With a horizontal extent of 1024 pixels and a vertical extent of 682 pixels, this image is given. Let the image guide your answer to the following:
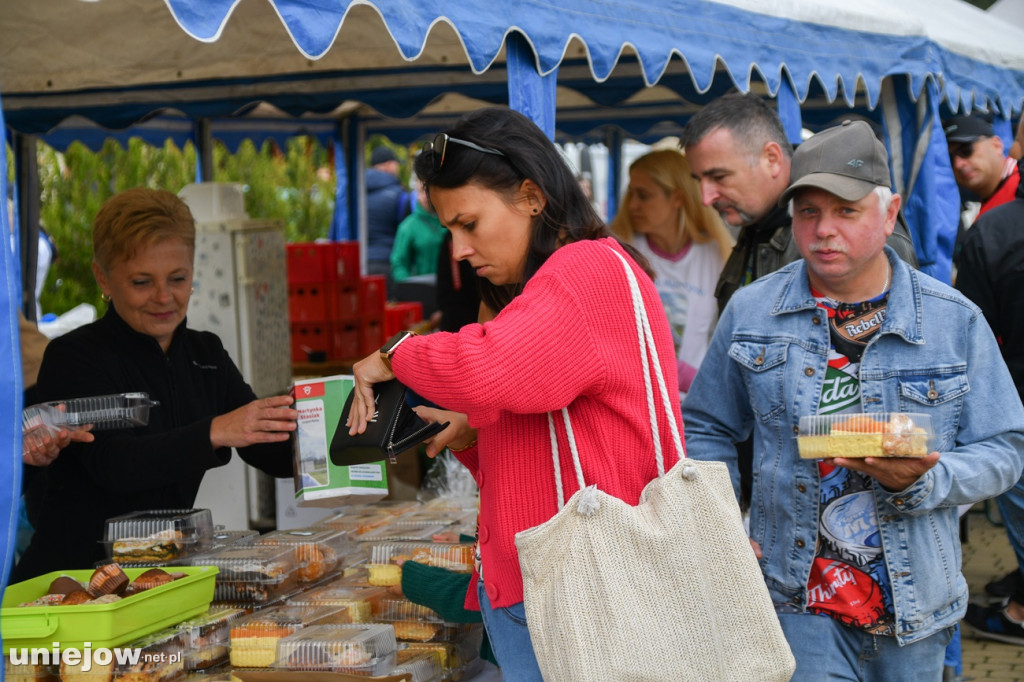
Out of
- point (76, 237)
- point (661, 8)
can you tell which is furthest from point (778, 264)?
point (76, 237)

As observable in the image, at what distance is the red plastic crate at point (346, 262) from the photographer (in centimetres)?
659

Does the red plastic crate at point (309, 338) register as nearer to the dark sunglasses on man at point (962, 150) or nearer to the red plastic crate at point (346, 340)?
the red plastic crate at point (346, 340)

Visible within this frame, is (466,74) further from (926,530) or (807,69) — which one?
(926,530)

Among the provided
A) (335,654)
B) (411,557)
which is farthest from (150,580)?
(411,557)

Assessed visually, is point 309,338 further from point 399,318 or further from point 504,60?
point 504,60

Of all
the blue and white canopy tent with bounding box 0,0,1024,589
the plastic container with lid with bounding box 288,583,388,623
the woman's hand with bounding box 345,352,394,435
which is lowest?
the plastic container with lid with bounding box 288,583,388,623

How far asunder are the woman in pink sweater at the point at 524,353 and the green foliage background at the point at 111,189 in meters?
6.66

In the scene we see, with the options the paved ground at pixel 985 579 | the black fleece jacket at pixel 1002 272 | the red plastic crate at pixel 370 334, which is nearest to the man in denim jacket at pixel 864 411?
the black fleece jacket at pixel 1002 272

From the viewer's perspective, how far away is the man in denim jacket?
2.32m

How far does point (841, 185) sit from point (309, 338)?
471 cm

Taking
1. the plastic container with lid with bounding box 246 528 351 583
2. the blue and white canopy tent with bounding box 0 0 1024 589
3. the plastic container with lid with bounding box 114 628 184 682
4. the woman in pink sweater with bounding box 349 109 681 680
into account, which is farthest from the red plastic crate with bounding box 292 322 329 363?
the woman in pink sweater with bounding box 349 109 681 680

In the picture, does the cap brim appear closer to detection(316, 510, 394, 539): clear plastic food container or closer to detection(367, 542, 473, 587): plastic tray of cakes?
detection(367, 542, 473, 587): plastic tray of cakes

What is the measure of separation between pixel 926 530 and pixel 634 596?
0.88 m

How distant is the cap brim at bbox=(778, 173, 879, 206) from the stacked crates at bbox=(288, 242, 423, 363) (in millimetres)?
4414
